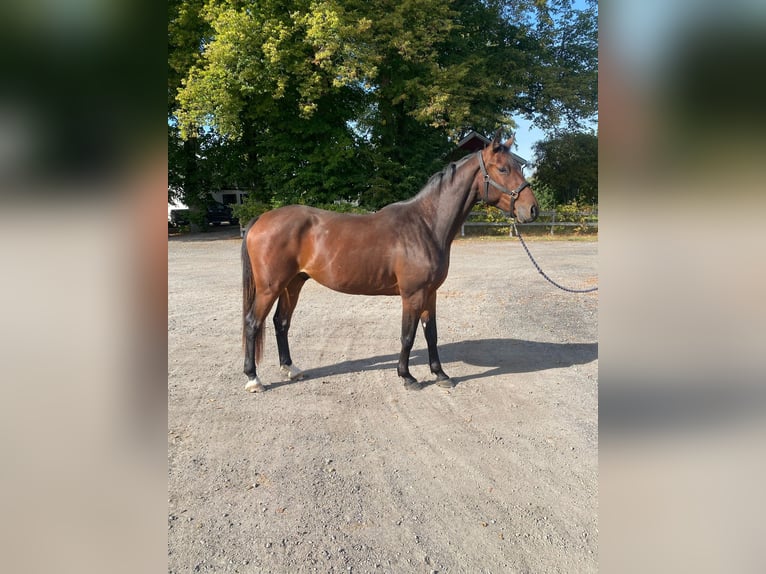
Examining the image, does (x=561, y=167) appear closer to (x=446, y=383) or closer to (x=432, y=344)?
(x=432, y=344)

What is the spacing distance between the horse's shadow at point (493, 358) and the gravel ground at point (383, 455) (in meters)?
0.03

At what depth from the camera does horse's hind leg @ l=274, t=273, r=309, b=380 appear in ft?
15.0

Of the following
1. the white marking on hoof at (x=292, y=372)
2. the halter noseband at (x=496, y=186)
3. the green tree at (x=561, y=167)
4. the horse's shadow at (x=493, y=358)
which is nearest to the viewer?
the halter noseband at (x=496, y=186)

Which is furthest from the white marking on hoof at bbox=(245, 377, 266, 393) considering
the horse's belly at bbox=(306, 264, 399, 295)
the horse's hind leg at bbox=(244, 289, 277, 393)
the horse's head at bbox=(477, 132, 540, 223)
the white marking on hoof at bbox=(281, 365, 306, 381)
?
the horse's head at bbox=(477, 132, 540, 223)

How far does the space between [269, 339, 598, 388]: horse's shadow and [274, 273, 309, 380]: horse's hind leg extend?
5.9 inches

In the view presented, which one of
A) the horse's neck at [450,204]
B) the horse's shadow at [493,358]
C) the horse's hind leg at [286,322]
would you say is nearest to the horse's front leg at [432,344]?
the horse's shadow at [493,358]

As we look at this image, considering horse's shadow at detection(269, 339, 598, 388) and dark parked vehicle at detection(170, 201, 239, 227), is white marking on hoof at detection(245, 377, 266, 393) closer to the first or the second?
horse's shadow at detection(269, 339, 598, 388)

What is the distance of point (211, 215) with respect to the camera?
24766 millimetres

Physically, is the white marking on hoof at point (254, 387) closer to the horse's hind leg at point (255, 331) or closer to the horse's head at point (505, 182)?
the horse's hind leg at point (255, 331)

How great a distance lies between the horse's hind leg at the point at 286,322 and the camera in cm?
456
